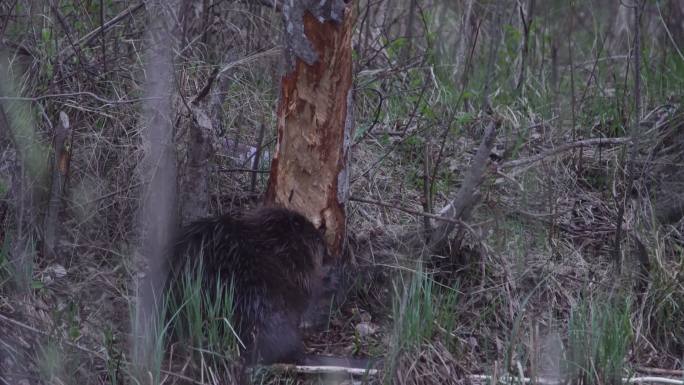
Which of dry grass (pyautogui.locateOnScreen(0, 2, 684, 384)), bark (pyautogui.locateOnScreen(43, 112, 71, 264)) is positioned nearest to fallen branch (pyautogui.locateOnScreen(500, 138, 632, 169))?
dry grass (pyautogui.locateOnScreen(0, 2, 684, 384))

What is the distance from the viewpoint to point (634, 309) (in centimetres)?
355

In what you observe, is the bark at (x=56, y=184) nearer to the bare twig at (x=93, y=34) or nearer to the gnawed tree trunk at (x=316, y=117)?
the bare twig at (x=93, y=34)

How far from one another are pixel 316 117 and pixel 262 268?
0.63 m

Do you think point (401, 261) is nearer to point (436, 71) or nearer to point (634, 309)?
point (634, 309)

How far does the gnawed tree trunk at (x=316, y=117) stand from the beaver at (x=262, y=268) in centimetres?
12

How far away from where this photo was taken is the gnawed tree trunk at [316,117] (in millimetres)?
3338

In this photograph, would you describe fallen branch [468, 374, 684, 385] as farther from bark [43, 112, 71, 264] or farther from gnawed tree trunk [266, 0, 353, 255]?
bark [43, 112, 71, 264]

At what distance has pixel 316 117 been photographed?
344cm

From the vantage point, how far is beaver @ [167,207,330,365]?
10.3 ft

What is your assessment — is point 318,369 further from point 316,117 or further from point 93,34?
point 93,34

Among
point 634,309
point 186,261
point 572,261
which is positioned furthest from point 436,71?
point 186,261

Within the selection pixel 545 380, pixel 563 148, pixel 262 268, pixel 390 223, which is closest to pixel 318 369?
pixel 262 268

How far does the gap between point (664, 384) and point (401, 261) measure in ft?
3.81

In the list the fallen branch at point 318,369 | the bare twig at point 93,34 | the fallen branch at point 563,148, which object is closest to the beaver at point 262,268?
the fallen branch at point 318,369
